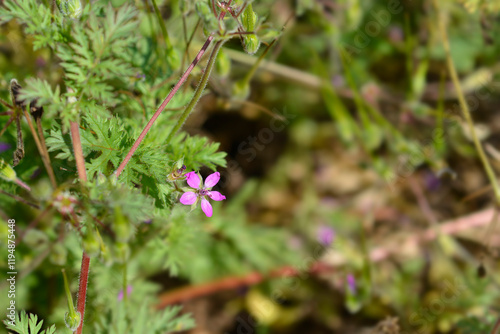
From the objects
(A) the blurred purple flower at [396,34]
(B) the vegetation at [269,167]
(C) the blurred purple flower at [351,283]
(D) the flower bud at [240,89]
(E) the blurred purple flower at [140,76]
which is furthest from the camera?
(A) the blurred purple flower at [396,34]

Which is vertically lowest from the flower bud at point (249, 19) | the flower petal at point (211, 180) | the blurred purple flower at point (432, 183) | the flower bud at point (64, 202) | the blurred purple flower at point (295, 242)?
the blurred purple flower at point (295, 242)

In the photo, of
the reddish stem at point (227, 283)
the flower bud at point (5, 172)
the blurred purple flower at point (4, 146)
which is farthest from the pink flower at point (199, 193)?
the reddish stem at point (227, 283)

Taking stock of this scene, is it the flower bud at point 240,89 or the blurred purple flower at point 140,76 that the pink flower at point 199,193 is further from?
the flower bud at point 240,89

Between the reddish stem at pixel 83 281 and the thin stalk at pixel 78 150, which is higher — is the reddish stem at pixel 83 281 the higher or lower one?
the lower one

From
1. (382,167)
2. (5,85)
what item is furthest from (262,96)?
(5,85)

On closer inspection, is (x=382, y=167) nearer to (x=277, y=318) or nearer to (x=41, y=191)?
(x=277, y=318)

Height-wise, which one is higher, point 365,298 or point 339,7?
point 339,7
